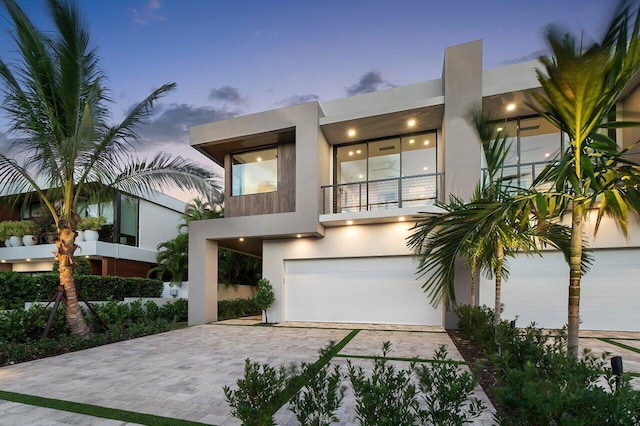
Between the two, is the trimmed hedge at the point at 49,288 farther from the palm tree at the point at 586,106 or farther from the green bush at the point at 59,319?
the palm tree at the point at 586,106

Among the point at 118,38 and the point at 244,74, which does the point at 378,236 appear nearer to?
the point at 244,74

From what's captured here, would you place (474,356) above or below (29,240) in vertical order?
below

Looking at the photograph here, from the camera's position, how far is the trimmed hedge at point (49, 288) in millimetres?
9828

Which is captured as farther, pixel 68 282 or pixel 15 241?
pixel 15 241

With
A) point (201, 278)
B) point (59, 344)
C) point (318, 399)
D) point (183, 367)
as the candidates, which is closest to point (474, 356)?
point (318, 399)

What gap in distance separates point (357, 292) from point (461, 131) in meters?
6.15

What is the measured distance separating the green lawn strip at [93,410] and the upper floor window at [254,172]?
8.57m

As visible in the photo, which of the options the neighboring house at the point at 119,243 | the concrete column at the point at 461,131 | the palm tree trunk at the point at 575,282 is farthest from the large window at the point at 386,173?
the neighboring house at the point at 119,243

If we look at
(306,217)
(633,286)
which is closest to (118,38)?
(306,217)

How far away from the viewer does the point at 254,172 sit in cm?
1265

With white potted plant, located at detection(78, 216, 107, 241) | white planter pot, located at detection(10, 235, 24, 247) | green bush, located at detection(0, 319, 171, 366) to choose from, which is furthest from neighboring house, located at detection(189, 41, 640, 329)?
white planter pot, located at detection(10, 235, 24, 247)

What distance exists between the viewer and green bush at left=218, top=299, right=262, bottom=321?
1377 cm

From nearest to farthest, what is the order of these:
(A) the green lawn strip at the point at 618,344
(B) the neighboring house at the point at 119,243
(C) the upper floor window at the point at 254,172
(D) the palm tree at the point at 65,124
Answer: (D) the palm tree at the point at 65,124
(A) the green lawn strip at the point at 618,344
(C) the upper floor window at the point at 254,172
(B) the neighboring house at the point at 119,243

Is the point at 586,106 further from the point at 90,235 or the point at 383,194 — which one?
the point at 90,235
